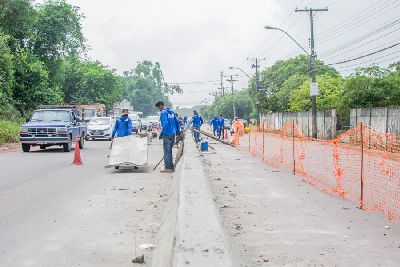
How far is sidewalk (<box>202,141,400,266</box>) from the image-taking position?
5.65 metres

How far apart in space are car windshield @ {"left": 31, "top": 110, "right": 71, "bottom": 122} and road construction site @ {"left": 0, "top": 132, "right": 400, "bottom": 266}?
11232 millimetres

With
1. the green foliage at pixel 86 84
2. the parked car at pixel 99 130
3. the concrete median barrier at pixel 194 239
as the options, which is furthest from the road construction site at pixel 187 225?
the green foliage at pixel 86 84

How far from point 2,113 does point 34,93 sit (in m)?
7.62

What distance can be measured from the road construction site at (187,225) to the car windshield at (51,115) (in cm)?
1123

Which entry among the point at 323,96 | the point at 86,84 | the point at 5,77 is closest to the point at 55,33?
the point at 5,77

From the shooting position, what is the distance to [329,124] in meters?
36.7

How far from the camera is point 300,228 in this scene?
23.4 ft

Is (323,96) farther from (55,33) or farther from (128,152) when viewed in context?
(128,152)

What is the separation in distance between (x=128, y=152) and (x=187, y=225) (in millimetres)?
9551

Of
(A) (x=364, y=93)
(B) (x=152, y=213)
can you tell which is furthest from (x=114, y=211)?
(A) (x=364, y=93)

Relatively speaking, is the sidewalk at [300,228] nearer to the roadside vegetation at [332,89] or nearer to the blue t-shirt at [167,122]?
the blue t-shirt at [167,122]

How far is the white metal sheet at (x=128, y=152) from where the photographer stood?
14.6 meters

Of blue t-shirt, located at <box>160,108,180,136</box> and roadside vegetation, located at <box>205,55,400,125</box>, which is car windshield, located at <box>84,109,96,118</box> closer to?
roadside vegetation, located at <box>205,55,400,125</box>

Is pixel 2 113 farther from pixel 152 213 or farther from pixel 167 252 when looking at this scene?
pixel 167 252
